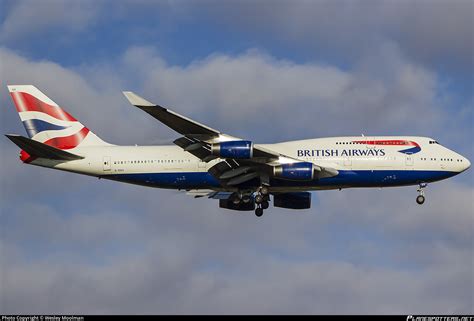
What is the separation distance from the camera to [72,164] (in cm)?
6288

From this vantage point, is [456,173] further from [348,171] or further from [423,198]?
[348,171]

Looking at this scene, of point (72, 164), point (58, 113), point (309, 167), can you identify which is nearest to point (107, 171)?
point (72, 164)

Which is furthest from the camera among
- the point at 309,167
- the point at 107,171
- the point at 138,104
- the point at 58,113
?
the point at 58,113

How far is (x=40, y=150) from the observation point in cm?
6128

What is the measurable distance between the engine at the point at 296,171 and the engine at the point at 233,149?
264 cm

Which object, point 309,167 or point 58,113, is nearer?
point 309,167

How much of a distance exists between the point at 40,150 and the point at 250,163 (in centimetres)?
1409

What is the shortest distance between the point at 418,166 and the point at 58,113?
26.0 metres

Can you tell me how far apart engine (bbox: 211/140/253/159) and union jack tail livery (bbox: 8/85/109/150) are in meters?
11.3

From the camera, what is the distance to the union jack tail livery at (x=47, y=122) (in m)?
65.2

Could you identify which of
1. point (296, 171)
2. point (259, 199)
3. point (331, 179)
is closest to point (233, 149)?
point (296, 171)

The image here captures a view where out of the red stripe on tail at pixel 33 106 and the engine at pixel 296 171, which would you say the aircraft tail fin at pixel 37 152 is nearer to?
the red stripe on tail at pixel 33 106

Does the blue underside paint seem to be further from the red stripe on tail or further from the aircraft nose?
the red stripe on tail

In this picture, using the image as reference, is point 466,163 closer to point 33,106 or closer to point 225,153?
point 225,153
